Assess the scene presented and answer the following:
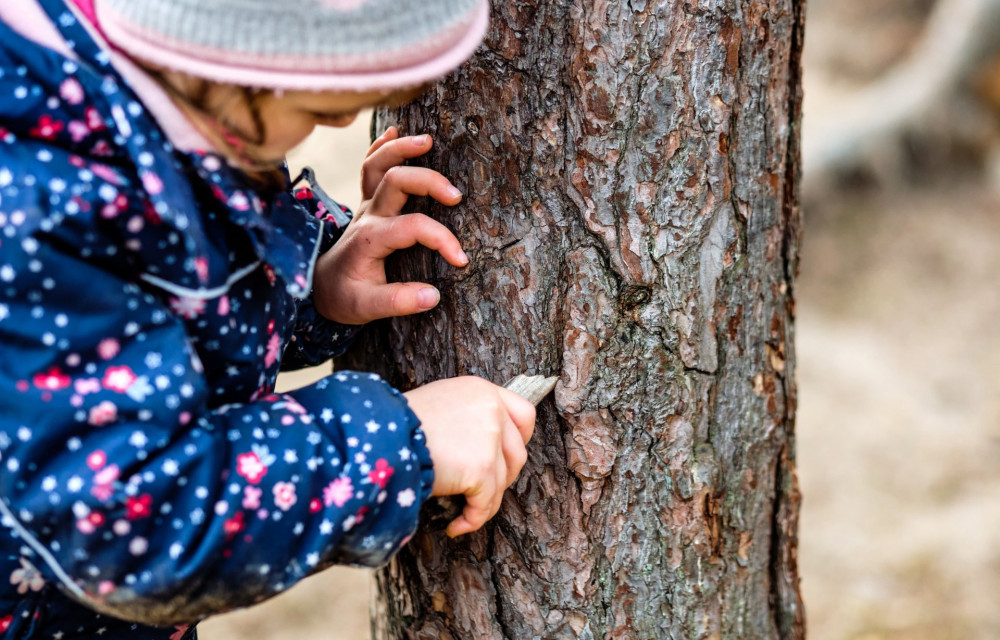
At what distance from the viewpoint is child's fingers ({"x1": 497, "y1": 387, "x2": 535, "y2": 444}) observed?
1292mm

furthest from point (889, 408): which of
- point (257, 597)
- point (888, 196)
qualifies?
point (257, 597)

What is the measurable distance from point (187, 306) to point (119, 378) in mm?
131

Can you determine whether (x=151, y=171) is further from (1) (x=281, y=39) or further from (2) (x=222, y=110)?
(1) (x=281, y=39)

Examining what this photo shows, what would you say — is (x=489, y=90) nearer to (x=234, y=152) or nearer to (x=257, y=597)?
(x=234, y=152)

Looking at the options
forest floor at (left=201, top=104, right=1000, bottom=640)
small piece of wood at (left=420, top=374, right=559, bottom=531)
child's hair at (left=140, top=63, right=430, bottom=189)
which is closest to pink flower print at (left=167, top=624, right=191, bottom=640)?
small piece of wood at (left=420, top=374, right=559, bottom=531)

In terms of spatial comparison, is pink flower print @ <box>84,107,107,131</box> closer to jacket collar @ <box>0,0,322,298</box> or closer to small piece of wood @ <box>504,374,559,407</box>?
jacket collar @ <box>0,0,322,298</box>

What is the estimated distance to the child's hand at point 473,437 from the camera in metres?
1.19

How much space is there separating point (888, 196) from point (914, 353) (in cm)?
166

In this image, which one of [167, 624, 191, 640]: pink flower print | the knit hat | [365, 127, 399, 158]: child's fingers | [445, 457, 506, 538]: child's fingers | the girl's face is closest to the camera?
the knit hat

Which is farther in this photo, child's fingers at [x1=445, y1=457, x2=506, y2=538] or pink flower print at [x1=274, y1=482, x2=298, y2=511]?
child's fingers at [x1=445, y1=457, x2=506, y2=538]

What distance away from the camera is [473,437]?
47.3 inches

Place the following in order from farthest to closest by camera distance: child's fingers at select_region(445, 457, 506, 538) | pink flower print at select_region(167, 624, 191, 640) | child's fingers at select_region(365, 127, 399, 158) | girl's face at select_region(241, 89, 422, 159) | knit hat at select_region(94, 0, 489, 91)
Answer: child's fingers at select_region(365, 127, 399, 158), pink flower print at select_region(167, 624, 191, 640), child's fingers at select_region(445, 457, 506, 538), girl's face at select_region(241, 89, 422, 159), knit hat at select_region(94, 0, 489, 91)

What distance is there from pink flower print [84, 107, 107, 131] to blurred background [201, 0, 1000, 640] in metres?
2.67

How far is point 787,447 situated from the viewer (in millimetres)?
1663
